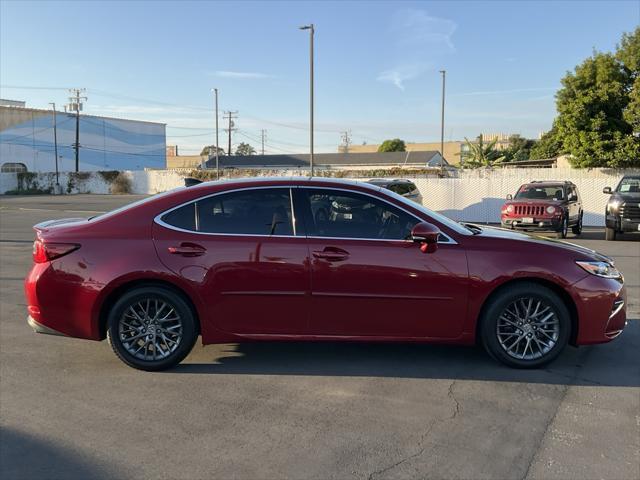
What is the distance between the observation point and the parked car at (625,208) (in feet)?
48.2

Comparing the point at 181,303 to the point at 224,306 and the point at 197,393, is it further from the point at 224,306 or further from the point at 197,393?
the point at 197,393

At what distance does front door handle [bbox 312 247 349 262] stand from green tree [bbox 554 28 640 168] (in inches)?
862

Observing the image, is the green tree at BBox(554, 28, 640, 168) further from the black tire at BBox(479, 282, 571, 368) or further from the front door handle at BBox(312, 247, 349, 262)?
the front door handle at BBox(312, 247, 349, 262)

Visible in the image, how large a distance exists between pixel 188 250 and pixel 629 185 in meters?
14.7

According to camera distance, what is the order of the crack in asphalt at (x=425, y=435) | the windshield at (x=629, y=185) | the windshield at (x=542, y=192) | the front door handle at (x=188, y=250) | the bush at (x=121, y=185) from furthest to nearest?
the bush at (x=121, y=185)
the windshield at (x=542, y=192)
the windshield at (x=629, y=185)
the front door handle at (x=188, y=250)
the crack in asphalt at (x=425, y=435)

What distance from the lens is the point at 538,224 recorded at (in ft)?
51.6

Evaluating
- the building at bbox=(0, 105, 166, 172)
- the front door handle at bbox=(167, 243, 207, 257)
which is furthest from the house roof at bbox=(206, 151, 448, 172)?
the front door handle at bbox=(167, 243, 207, 257)

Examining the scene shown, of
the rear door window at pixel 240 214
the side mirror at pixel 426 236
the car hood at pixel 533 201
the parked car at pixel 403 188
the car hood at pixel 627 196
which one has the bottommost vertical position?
the side mirror at pixel 426 236

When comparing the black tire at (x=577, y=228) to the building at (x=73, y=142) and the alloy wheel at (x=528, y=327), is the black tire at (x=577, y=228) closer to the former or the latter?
the alloy wheel at (x=528, y=327)

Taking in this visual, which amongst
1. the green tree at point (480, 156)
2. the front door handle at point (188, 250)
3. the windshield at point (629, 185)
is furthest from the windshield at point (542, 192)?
the green tree at point (480, 156)

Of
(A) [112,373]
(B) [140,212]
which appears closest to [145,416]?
(A) [112,373]

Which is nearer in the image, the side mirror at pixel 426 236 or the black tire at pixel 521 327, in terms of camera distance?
the side mirror at pixel 426 236

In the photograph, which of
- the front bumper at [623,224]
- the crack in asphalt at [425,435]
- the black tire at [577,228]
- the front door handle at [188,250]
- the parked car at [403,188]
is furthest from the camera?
the parked car at [403,188]

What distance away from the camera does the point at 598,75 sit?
2353cm
